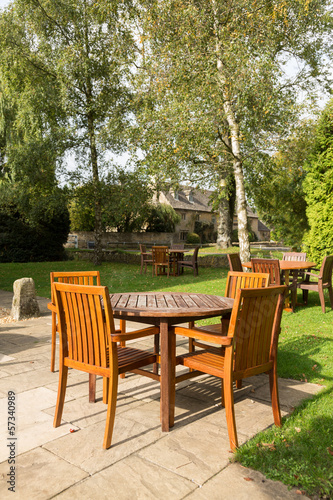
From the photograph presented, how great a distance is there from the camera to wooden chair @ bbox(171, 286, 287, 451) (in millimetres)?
2719

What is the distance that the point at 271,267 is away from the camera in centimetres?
718

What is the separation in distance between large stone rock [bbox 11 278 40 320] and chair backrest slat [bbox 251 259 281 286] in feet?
13.5

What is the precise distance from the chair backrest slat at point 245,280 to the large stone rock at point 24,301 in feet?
13.3

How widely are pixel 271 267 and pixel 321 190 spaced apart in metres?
6.77

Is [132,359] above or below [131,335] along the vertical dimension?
below

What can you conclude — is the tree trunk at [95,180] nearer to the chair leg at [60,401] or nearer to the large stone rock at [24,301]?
the large stone rock at [24,301]

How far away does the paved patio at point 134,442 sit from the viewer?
223 centimetres

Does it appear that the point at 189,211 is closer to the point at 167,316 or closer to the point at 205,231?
the point at 205,231

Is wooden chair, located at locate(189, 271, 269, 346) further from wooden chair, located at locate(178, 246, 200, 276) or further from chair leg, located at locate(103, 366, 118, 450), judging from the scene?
wooden chair, located at locate(178, 246, 200, 276)

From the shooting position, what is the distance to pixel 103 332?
2781 millimetres

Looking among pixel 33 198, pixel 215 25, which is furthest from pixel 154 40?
pixel 33 198

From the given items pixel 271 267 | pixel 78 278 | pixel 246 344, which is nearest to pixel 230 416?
pixel 246 344

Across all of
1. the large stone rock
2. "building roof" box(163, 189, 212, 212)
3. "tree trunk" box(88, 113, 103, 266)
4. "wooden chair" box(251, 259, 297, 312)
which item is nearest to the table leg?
"wooden chair" box(251, 259, 297, 312)

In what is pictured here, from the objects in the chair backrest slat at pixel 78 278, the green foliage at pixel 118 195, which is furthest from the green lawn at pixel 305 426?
the green foliage at pixel 118 195
